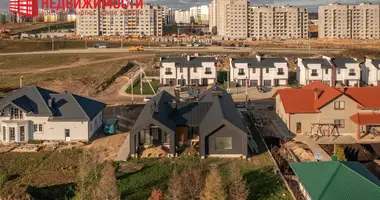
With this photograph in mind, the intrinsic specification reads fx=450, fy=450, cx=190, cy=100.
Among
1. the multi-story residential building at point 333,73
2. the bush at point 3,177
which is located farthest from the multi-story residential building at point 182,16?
the bush at point 3,177

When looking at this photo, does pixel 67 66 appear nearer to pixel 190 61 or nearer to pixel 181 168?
pixel 190 61

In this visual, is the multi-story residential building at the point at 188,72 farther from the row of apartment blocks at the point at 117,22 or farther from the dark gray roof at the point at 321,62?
the row of apartment blocks at the point at 117,22

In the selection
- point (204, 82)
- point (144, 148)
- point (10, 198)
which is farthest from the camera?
point (204, 82)

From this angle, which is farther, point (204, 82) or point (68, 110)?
point (204, 82)

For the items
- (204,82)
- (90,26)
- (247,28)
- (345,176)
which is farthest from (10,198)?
(90,26)

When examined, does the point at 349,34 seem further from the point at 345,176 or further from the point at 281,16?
the point at 345,176

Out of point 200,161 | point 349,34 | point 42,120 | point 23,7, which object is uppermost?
point 23,7

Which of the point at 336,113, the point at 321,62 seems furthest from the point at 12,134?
the point at 321,62
